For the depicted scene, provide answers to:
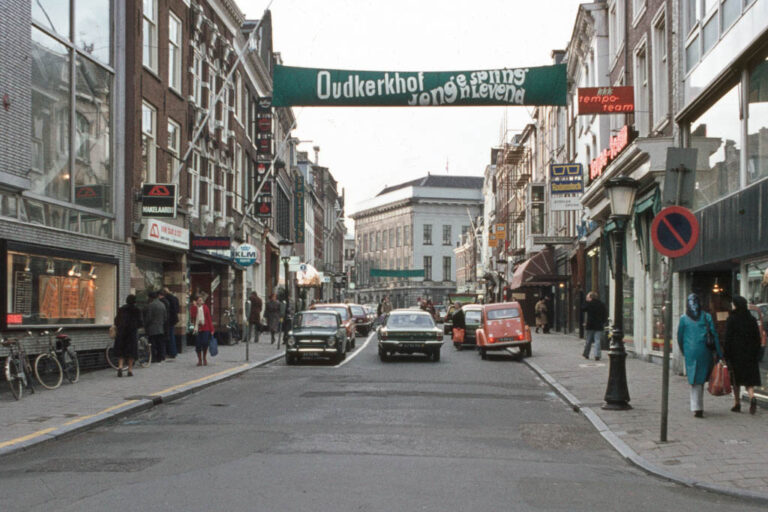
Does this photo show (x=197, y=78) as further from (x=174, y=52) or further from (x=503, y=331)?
(x=503, y=331)

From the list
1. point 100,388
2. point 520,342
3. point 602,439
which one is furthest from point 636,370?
point 100,388

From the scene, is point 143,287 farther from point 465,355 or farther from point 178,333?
point 465,355

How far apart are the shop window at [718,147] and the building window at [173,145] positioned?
14724mm

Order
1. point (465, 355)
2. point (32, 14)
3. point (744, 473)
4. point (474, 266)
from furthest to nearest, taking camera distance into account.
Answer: point (474, 266) < point (465, 355) < point (32, 14) < point (744, 473)

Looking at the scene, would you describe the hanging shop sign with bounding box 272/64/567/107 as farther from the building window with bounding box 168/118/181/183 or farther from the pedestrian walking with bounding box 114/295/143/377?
the building window with bounding box 168/118/181/183

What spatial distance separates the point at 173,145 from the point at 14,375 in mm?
13446

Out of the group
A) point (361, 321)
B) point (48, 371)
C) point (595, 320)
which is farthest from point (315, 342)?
point (361, 321)

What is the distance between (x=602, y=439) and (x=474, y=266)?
95.3 meters

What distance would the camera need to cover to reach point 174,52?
91.5 ft

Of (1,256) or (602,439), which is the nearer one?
(602,439)

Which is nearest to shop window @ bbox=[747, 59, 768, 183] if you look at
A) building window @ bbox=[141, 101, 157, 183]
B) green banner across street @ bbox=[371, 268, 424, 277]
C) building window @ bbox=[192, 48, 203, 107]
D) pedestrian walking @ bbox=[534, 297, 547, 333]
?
building window @ bbox=[141, 101, 157, 183]

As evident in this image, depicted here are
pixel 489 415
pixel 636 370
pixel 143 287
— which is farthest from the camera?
pixel 143 287

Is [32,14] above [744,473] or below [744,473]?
above

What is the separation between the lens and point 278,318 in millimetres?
34969
